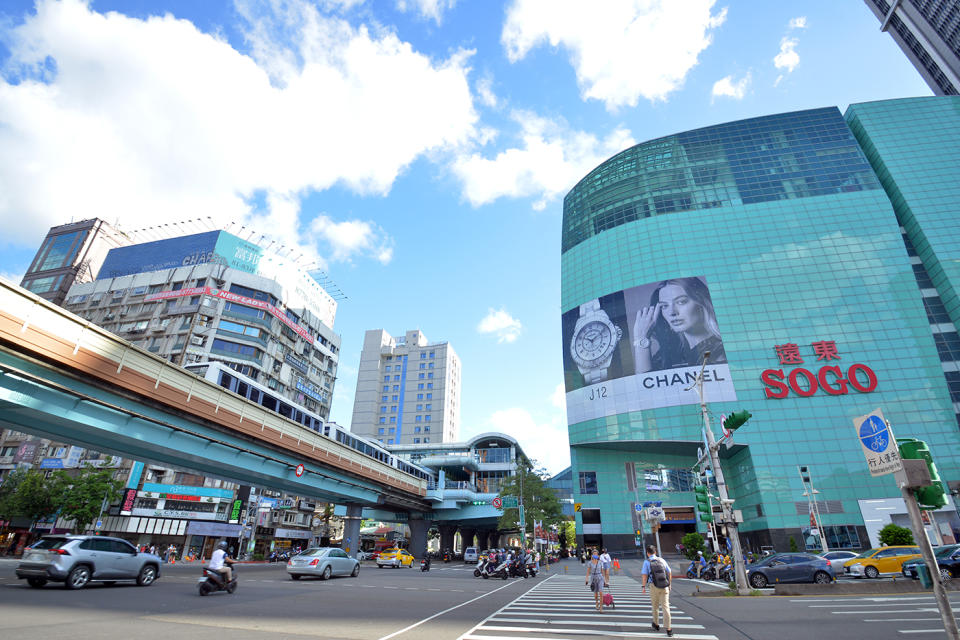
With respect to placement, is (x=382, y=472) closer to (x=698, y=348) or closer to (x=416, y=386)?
(x=698, y=348)

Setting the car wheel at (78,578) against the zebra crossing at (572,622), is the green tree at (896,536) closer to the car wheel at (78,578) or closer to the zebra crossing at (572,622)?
the zebra crossing at (572,622)

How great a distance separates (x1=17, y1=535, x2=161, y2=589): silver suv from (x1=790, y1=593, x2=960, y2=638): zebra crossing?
21.3m

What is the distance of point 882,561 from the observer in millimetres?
21922

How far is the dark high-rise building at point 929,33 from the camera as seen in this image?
81.4 m

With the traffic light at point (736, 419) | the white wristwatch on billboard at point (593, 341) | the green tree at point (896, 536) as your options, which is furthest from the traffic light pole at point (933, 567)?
the white wristwatch on billboard at point (593, 341)

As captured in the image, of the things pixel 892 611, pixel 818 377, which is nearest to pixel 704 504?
pixel 892 611

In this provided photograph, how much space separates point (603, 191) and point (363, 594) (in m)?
77.4

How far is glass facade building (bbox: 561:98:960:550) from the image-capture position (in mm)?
51875

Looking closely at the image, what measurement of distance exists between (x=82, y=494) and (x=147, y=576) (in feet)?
112

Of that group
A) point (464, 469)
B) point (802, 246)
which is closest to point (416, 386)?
point (464, 469)

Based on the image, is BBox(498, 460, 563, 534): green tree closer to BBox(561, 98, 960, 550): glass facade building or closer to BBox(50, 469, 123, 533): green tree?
BBox(561, 98, 960, 550): glass facade building

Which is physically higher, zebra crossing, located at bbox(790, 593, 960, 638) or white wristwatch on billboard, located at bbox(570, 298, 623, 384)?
white wristwatch on billboard, located at bbox(570, 298, 623, 384)

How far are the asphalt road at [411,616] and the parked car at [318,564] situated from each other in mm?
5097

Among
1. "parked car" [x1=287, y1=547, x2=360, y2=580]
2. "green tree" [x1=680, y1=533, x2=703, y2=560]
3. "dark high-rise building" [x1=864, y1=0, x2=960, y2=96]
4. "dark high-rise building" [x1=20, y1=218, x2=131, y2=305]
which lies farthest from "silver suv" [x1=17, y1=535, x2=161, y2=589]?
"dark high-rise building" [x1=864, y1=0, x2=960, y2=96]
